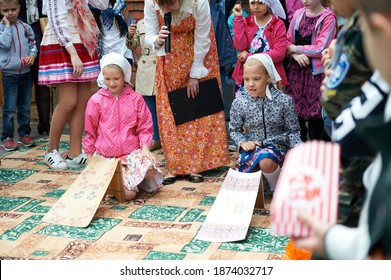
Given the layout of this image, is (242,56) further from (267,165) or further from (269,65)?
(267,165)

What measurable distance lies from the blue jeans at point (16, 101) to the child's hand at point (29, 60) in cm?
18

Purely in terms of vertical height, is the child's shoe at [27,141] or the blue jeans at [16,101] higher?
the blue jeans at [16,101]

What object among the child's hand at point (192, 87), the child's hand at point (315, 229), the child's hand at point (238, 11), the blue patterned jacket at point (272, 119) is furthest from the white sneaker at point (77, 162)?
the child's hand at point (315, 229)

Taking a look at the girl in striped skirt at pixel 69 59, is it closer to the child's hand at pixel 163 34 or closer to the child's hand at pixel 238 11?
the child's hand at pixel 163 34

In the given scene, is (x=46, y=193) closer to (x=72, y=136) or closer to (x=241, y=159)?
(x=72, y=136)

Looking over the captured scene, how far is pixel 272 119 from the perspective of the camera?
4.67 m

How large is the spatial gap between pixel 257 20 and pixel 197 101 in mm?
785

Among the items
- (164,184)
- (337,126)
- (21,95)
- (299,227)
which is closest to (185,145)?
(164,184)

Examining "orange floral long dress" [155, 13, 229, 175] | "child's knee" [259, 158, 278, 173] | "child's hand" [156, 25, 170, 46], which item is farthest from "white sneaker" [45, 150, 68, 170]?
"child's knee" [259, 158, 278, 173]

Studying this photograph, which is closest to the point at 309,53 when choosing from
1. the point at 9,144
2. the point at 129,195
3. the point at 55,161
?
the point at 129,195

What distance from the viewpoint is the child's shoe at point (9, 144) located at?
6.45 m

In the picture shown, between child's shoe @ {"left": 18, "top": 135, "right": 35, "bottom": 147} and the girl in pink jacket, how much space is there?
184cm

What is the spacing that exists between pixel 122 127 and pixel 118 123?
41 mm

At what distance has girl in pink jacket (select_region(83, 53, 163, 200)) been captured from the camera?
4758 millimetres
